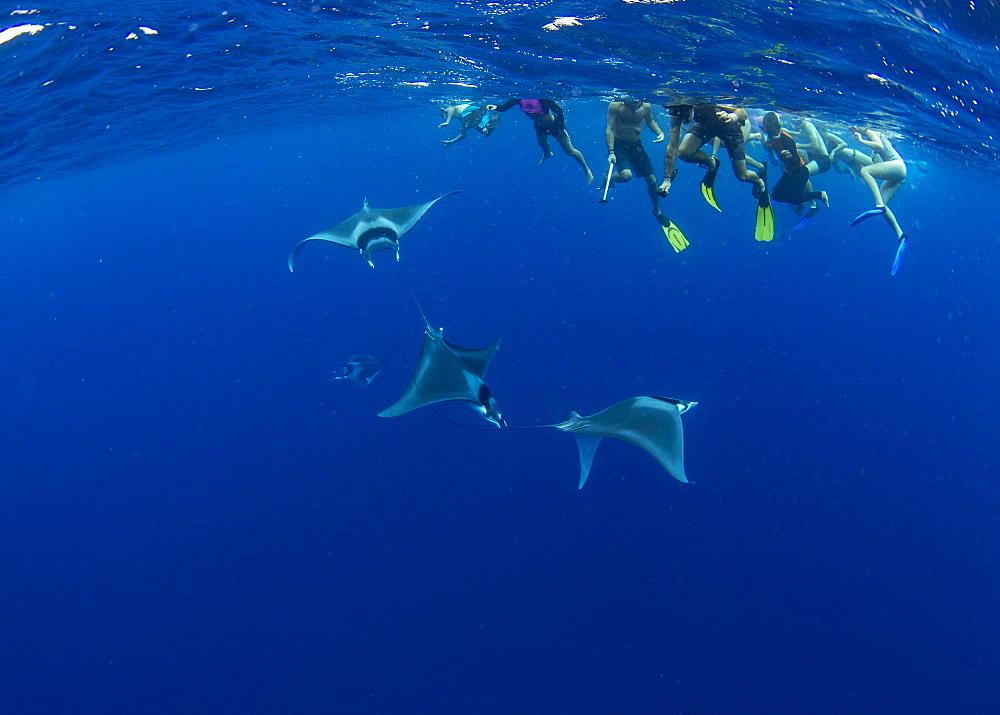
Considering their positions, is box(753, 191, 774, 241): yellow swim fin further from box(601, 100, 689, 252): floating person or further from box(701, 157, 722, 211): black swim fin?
box(601, 100, 689, 252): floating person

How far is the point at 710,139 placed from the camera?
9.79 m

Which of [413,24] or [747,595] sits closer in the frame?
[413,24]

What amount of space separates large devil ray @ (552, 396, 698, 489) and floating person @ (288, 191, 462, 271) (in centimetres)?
525

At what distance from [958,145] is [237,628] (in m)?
27.2

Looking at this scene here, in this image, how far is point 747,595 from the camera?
1305cm

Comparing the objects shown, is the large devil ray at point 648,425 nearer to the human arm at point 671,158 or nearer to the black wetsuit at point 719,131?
the human arm at point 671,158

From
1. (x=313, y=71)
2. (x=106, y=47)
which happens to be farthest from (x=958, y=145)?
(x=106, y=47)

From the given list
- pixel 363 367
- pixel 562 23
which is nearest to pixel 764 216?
pixel 562 23

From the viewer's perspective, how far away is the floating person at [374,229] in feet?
29.8

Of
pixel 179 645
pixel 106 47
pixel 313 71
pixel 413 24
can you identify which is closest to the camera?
pixel 413 24

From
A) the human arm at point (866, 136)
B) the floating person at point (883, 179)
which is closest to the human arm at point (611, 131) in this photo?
the floating person at point (883, 179)

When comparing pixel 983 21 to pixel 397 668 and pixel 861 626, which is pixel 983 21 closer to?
pixel 861 626

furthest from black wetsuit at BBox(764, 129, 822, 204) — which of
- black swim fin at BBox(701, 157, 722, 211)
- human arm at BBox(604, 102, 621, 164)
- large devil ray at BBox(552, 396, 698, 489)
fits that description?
large devil ray at BBox(552, 396, 698, 489)

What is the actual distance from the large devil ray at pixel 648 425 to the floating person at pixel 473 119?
921 centimetres
